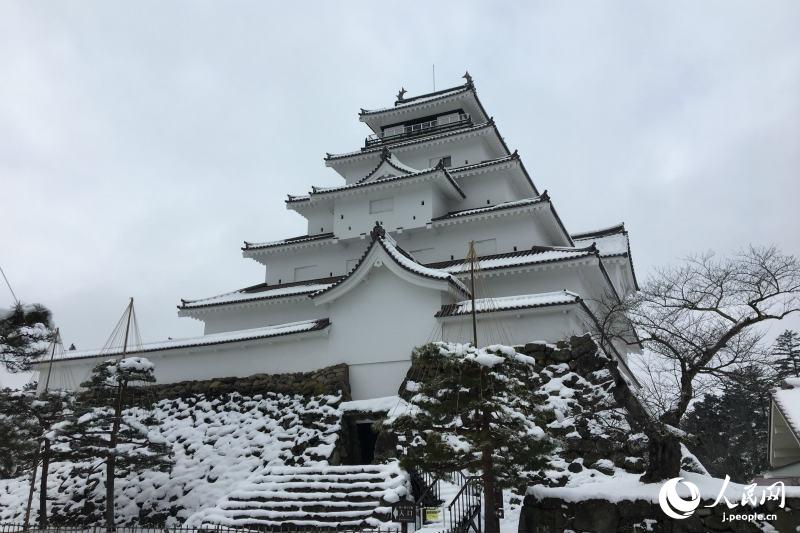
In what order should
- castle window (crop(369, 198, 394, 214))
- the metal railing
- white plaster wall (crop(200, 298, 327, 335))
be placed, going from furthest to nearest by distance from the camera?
castle window (crop(369, 198, 394, 214)) < white plaster wall (crop(200, 298, 327, 335)) < the metal railing

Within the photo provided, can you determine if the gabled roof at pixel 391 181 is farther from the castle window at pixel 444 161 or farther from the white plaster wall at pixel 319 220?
the castle window at pixel 444 161

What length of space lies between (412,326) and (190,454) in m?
7.54

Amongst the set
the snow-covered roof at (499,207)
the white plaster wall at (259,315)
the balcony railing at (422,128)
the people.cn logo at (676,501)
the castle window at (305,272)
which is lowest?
the people.cn logo at (676,501)

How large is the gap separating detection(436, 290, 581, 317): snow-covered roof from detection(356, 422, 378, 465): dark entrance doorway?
4037 millimetres

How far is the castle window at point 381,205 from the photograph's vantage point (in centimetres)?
2369

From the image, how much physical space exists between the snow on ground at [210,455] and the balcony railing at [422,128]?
1542cm

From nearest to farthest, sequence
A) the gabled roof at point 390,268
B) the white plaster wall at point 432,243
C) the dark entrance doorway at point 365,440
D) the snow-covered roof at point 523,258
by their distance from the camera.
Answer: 1. the dark entrance doorway at point 365,440
2. the gabled roof at point 390,268
3. the snow-covered roof at point 523,258
4. the white plaster wall at point 432,243

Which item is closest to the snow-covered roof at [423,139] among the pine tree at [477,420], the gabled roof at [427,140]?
the gabled roof at [427,140]

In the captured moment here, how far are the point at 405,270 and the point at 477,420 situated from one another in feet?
30.1

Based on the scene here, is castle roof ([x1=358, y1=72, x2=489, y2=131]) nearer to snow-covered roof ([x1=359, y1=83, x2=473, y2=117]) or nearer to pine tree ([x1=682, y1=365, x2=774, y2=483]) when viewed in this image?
snow-covered roof ([x1=359, y1=83, x2=473, y2=117])

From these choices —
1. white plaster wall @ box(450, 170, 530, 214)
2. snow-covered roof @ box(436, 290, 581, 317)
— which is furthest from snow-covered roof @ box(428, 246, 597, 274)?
white plaster wall @ box(450, 170, 530, 214)

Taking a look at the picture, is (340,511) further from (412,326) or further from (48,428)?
(48,428)

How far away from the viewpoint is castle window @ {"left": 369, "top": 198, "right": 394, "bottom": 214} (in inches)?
933

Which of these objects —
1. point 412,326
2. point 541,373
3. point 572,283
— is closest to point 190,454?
point 412,326
